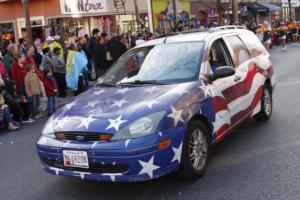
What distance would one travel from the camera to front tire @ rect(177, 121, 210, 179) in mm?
4945

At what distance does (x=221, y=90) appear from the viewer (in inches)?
227

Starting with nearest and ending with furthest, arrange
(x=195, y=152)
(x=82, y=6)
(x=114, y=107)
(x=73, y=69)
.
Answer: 1. (x=114, y=107)
2. (x=195, y=152)
3. (x=73, y=69)
4. (x=82, y=6)

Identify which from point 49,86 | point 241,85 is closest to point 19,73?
point 49,86

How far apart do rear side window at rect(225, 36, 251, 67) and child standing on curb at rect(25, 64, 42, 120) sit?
5.00 metres

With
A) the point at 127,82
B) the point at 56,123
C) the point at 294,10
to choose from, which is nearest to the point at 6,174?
the point at 56,123

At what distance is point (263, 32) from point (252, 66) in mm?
20587

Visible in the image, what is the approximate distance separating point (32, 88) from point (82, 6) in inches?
531

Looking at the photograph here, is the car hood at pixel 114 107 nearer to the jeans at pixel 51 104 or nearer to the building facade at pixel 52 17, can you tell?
the jeans at pixel 51 104

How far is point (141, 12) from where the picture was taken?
2797cm

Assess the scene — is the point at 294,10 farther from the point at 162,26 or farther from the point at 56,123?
the point at 56,123

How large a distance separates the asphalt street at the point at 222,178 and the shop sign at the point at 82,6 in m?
15.6

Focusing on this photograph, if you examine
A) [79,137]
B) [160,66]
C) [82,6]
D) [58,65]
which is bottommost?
[79,137]

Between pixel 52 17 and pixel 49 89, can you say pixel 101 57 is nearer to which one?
pixel 49 89

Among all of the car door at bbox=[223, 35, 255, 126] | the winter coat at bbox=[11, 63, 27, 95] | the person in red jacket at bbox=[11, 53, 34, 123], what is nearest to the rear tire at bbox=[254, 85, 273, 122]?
the car door at bbox=[223, 35, 255, 126]
